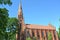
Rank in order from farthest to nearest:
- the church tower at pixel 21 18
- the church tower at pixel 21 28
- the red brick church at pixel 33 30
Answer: the church tower at pixel 21 18, the red brick church at pixel 33 30, the church tower at pixel 21 28

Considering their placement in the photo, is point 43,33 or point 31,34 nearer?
point 31,34

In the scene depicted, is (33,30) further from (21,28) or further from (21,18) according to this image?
(21,18)

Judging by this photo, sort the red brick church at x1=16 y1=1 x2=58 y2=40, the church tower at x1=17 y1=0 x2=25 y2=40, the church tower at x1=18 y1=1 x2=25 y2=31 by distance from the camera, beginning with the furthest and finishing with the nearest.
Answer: the church tower at x1=18 y1=1 x2=25 y2=31
the red brick church at x1=16 y1=1 x2=58 y2=40
the church tower at x1=17 y1=0 x2=25 y2=40

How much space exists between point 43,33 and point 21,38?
13.5 metres

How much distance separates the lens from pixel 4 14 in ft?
55.9

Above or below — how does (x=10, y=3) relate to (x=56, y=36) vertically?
above

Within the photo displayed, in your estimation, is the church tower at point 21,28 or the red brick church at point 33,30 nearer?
the church tower at point 21,28

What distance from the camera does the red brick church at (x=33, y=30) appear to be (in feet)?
290

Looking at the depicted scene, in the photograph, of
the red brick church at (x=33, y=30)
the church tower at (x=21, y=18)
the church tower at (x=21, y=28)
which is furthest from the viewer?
the church tower at (x=21, y=18)

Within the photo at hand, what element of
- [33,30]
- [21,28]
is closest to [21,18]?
[21,28]

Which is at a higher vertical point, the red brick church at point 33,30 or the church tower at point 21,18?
the church tower at point 21,18

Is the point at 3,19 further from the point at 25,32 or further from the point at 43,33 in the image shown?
the point at 43,33

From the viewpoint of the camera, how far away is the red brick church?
88.4 metres

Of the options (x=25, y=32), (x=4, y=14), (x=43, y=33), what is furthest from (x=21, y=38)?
(x=4, y=14)
